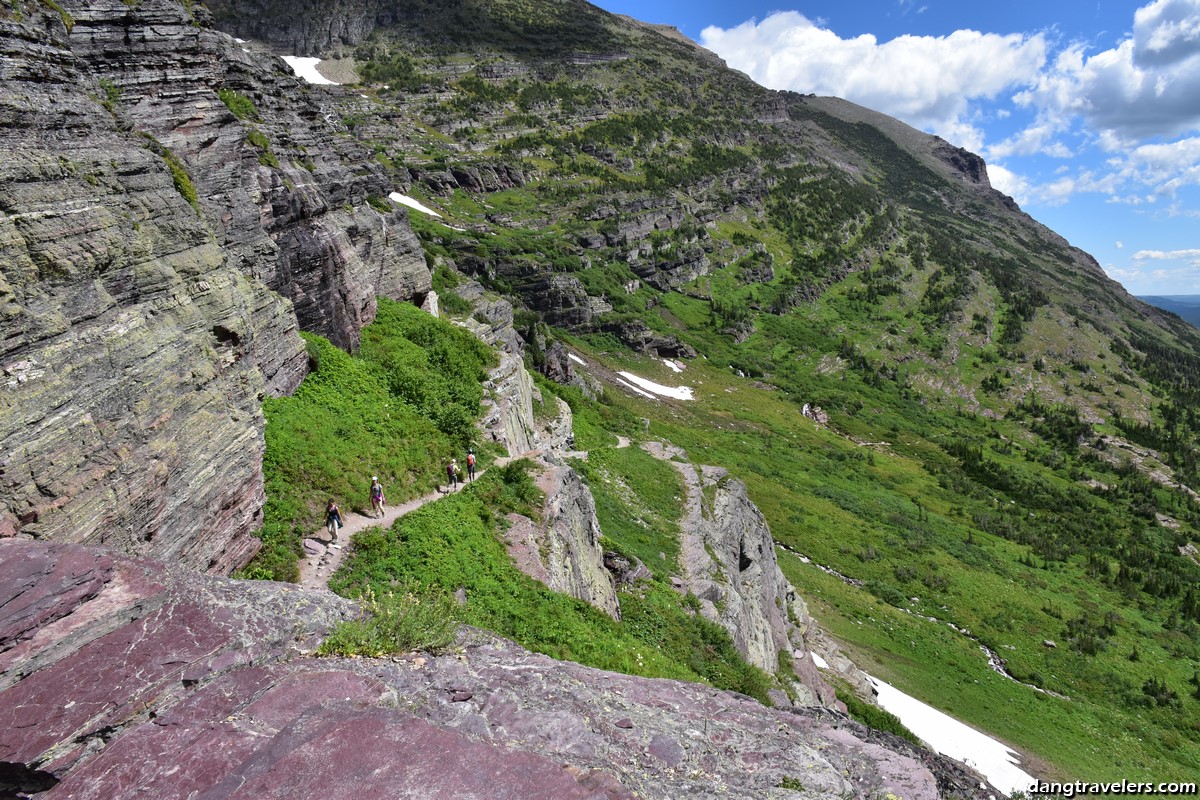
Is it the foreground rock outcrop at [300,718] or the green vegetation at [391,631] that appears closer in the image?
the foreground rock outcrop at [300,718]

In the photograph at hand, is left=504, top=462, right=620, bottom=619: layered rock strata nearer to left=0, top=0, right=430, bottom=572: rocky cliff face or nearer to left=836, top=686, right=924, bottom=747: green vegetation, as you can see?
left=0, top=0, right=430, bottom=572: rocky cliff face

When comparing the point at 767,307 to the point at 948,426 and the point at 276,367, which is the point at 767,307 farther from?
the point at 276,367

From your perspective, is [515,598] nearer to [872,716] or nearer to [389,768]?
[389,768]

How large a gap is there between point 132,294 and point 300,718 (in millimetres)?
10889

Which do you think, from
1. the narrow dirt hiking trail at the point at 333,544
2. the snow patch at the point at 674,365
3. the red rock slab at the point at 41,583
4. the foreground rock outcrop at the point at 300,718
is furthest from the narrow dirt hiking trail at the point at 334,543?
the snow patch at the point at 674,365

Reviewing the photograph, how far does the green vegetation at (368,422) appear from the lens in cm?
1739

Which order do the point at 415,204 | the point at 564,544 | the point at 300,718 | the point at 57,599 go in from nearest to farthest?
the point at 300,718
the point at 57,599
the point at 564,544
the point at 415,204

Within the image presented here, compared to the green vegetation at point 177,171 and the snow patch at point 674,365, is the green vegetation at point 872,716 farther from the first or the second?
the snow patch at point 674,365

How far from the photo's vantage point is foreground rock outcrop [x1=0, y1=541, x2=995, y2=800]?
6.69 m

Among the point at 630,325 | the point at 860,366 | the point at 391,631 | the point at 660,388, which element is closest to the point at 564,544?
the point at 391,631

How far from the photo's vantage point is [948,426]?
11200cm

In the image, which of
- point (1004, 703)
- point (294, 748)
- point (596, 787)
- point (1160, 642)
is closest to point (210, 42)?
point (294, 748)

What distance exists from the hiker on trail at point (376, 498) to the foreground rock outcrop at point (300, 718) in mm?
8223

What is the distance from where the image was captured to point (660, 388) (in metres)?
89.2
